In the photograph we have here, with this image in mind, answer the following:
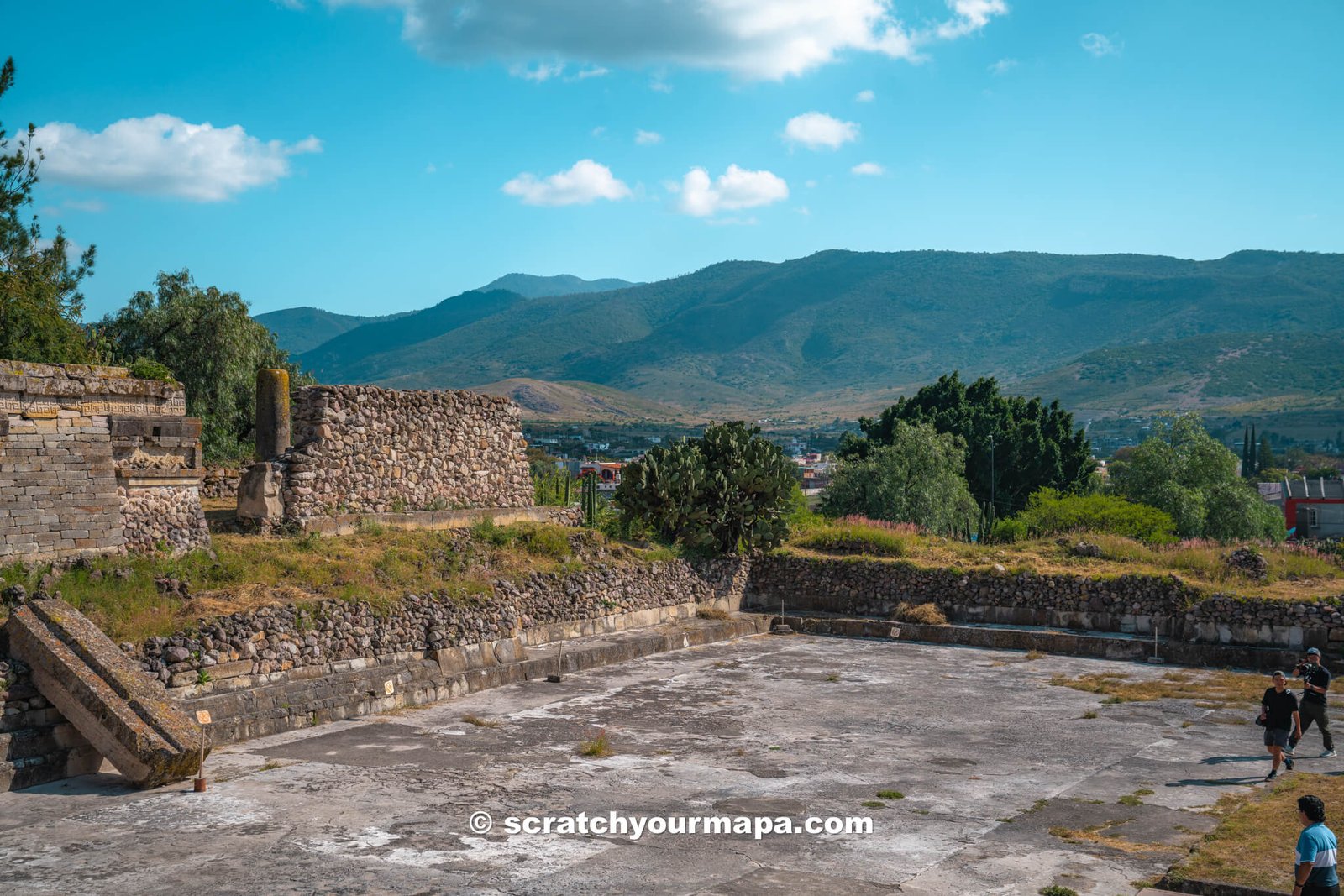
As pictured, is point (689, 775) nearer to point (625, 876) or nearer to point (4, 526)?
point (625, 876)

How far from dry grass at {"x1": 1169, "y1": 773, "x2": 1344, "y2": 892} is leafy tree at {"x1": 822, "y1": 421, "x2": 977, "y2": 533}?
28.0 metres

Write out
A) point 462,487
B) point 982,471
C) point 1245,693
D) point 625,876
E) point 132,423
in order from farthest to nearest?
point 982,471, point 462,487, point 1245,693, point 132,423, point 625,876

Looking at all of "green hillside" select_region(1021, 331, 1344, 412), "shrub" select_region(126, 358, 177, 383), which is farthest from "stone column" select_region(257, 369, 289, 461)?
"green hillside" select_region(1021, 331, 1344, 412)

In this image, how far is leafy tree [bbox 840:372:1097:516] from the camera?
163ft

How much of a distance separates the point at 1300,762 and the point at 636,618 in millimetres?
12271

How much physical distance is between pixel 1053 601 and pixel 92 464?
17682mm

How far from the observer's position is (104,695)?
1152cm

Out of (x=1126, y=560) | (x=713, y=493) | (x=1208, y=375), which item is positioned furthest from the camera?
(x=1208, y=375)

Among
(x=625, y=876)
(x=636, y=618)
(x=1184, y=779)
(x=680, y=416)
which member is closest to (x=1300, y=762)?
(x=1184, y=779)

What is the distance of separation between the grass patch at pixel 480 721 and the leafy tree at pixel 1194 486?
3453cm

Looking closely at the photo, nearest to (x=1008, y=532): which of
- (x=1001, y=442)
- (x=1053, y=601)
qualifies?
(x=1053, y=601)

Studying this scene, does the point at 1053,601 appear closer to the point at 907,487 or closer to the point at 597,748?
the point at 597,748

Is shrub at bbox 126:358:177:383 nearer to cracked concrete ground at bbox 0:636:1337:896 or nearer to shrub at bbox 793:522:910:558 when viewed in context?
cracked concrete ground at bbox 0:636:1337:896

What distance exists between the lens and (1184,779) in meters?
12.0
